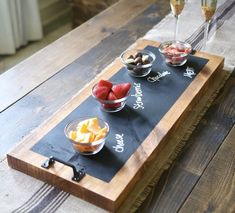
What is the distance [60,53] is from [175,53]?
43 centimetres

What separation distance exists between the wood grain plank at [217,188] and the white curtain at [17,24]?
1.90m

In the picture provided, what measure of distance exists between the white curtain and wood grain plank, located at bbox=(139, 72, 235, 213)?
1.71 m

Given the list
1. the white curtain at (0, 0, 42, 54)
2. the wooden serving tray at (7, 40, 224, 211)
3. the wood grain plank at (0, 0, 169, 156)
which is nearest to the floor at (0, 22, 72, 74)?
the white curtain at (0, 0, 42, 54)

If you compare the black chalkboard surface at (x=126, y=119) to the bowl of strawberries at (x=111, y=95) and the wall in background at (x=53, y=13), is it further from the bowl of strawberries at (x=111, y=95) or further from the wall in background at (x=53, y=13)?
the wall in background at (x=53, y=13)

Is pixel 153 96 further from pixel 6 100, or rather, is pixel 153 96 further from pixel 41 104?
pixel 6 100

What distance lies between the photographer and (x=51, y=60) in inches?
55.7

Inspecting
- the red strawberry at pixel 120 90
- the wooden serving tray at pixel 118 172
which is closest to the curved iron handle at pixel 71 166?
the wooden serving tray at pixel 118 172

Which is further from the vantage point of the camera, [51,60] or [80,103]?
[51,60]

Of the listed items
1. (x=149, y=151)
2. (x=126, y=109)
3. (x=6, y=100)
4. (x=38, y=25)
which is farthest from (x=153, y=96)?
(x=38, y=25)

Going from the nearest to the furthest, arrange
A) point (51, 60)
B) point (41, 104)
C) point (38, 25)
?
point (41, 104)
point (51, 60)
point (38, 25)

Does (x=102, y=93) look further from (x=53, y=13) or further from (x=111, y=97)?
(x=53, y=13)

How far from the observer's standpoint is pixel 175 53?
1.26 metres

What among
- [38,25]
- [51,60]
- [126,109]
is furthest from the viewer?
[38,25]

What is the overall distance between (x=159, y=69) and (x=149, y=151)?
390mm
